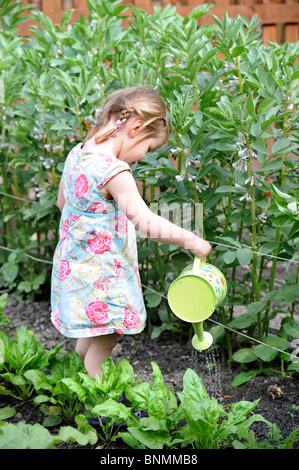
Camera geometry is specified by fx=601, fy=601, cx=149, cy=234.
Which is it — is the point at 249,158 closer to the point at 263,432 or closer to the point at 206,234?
the point at 206,234

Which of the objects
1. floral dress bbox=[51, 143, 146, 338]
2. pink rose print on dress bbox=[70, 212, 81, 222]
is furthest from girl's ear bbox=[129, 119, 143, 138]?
pink rose print on dress bbox=[70, 212, 81, 222]

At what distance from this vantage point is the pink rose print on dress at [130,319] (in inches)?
96.2

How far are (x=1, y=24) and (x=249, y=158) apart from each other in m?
2.17

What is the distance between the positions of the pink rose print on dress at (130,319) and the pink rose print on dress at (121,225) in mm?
320

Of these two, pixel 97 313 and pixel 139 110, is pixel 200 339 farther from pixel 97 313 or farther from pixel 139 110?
pixel 139 110

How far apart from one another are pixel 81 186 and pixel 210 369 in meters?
1.16

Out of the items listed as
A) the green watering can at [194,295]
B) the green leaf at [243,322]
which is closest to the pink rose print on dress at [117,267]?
the green watering can at [194,295]

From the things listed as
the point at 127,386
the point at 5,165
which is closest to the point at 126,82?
the point at 5,165

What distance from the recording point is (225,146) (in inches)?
98.1

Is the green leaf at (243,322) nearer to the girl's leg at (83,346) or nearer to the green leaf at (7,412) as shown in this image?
the girl's leg at (83,346)

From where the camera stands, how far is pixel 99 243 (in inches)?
94.1

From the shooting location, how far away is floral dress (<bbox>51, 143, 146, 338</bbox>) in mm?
2373

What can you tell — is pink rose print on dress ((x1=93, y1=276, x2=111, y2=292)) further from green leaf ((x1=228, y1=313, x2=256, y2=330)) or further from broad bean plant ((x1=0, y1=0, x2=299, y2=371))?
green leaf ((x1=228, y1=313, x2=256, y2=330))

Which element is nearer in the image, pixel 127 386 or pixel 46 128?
pixel 127 386
